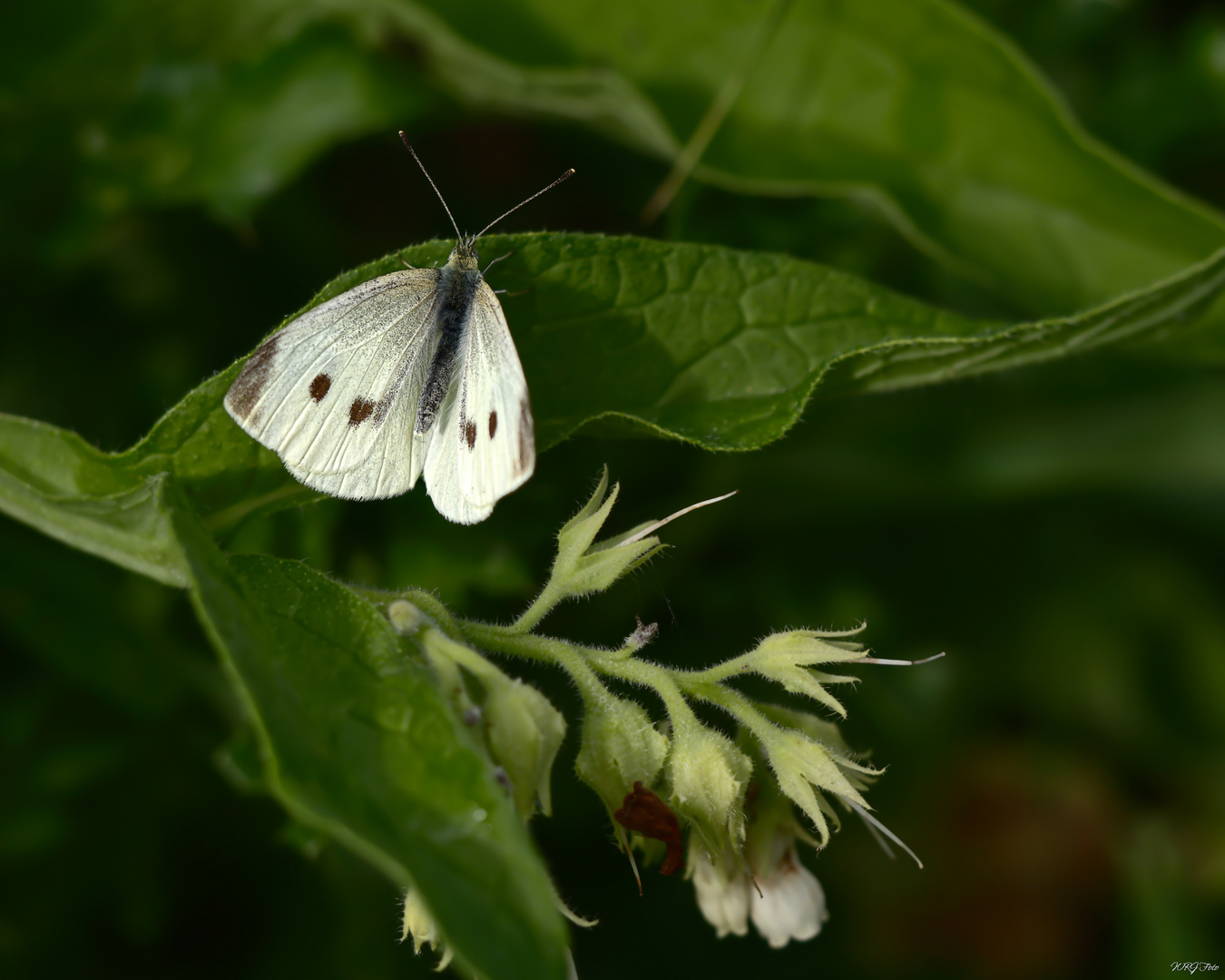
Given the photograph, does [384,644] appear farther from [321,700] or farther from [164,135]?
[164,135]

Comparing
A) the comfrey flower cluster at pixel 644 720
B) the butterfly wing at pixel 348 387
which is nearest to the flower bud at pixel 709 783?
the comfrey flower cluster at pixel 644 720

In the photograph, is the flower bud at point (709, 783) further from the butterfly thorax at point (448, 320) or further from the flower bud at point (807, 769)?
the butterfly thorax at point (448, 320)

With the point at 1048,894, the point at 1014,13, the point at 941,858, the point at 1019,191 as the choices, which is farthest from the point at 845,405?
the point at 1048,894

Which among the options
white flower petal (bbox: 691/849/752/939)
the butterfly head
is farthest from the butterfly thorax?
white flower petal (bbox: 691/849/752/939)

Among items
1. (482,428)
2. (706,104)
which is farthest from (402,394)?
(706,104)

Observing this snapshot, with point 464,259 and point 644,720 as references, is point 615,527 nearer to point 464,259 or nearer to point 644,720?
point 464,259

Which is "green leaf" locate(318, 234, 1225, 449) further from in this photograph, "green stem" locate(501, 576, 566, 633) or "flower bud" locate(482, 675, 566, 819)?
"flower bud" locate(482, 675, 566, 819)
